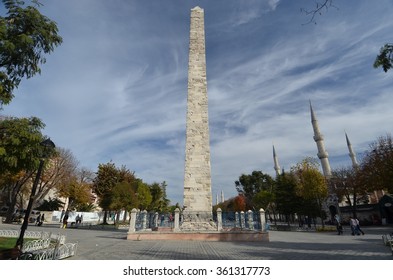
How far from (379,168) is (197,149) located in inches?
836

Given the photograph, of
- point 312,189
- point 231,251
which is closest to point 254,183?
point 312,189

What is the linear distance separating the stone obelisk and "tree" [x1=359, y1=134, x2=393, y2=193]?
19297mm

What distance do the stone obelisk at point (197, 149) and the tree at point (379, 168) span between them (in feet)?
63.3

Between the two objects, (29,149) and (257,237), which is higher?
(29,149)

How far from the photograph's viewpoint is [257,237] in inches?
564

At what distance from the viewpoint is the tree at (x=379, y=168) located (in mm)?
24469

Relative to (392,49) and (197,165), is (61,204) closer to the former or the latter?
(197,165)

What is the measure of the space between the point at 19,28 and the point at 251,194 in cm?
5438

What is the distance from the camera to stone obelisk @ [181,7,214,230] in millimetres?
15992

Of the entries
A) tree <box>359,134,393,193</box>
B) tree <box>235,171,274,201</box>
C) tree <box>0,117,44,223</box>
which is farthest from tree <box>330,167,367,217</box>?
tree <box>0,117,44,223</box>

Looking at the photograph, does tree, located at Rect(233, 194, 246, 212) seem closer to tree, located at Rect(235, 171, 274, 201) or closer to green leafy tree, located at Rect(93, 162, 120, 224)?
tree, located at Rect(235, 171, 274, 201)

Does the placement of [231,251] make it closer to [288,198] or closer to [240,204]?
[288,198]
